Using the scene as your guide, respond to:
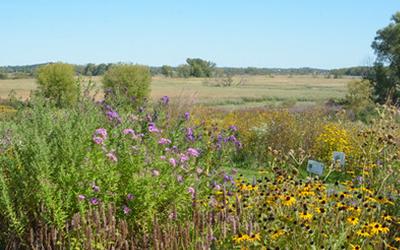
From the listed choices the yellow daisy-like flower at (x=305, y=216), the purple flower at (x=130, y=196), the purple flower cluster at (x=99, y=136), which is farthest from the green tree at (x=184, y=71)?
the yellow daisy-like flower at (x=305, y=216)

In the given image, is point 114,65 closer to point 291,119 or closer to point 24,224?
point 291,119

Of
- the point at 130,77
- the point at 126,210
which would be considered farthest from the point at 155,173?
the point at 130,77

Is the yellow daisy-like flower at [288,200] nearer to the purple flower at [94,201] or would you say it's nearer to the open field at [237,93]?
the purple flower at [94,201]

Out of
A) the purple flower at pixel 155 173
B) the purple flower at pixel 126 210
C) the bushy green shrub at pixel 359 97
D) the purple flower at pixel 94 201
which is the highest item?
the purple flower at pixel 155 173

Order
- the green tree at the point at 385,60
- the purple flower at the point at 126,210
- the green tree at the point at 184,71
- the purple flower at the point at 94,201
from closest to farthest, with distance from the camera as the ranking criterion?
1. the purple flower at the point at 94,201
2. the purple flower at the point at 126,210
3. the green tree at the point at 385,60
4. the green tree at the point at 184,71

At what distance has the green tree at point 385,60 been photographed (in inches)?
1194

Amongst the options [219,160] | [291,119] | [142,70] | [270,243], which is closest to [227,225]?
[270,243]

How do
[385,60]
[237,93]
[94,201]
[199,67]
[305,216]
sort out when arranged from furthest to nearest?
1. [199,67]
2. [237,93]
3. [385,60]
4. [94,201]
5. [305,216]

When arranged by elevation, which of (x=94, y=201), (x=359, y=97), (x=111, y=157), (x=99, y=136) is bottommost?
(x=359, y=97)

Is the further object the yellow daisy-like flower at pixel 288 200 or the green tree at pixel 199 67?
the green tree at pixel 199 67

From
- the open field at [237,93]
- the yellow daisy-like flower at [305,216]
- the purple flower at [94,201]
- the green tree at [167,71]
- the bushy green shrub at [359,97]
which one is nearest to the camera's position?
the yellow daisy-like flower at [305,216]

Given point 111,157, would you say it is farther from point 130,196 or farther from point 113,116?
point 113,116

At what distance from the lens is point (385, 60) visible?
105ft

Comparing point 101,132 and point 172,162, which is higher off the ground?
point 101,132
